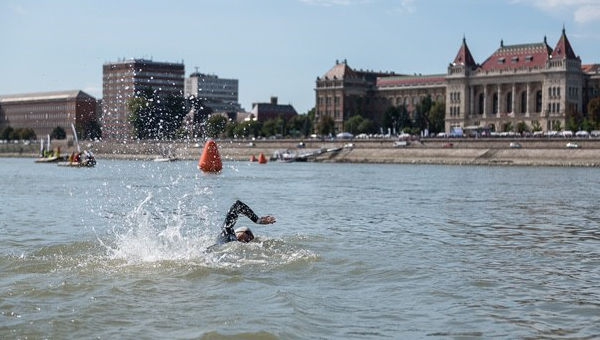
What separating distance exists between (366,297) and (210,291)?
2705 mm

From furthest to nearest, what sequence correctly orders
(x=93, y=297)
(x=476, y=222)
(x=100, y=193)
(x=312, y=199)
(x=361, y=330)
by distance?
(x=100, y=193)
(x=312, y=199)
(x=476, y=222)
(x=93, y=297)
(x=361, y=330)

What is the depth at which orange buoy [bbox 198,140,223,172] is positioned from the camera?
206 feet

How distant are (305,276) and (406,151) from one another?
100379 mm

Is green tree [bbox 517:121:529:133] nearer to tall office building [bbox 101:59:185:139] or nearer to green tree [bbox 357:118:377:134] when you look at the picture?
green tree [bbox 357:118:377:134]

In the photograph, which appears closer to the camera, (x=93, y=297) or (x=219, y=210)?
(x=93, y=297)

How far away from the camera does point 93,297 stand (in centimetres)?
1642

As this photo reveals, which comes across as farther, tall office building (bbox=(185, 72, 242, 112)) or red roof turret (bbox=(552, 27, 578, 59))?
red roof turret (bbox=(552, 27, 578, 59))

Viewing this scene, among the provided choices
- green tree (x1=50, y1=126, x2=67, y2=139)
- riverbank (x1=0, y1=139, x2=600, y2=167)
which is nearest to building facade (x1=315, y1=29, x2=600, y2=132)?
riverbank (x1=0, y1=139, x2=600, y2=167)

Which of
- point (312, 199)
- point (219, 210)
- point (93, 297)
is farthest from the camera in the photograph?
point (312, 199)

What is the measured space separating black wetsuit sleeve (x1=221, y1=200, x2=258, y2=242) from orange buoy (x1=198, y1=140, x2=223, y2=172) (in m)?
40.9

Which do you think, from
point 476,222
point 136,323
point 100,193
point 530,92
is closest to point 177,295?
point 136,323

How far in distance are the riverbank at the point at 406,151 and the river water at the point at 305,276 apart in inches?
2368

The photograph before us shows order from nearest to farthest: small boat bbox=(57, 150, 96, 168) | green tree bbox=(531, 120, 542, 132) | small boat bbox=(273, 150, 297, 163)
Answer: small boat bbox=(57, 150, 96, 168), small boat bbox=(273, 150, 297, 163), green tree bbox=(531, 120, 542, 132)

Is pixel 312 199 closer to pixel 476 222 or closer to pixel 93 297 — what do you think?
pixel 476 222
